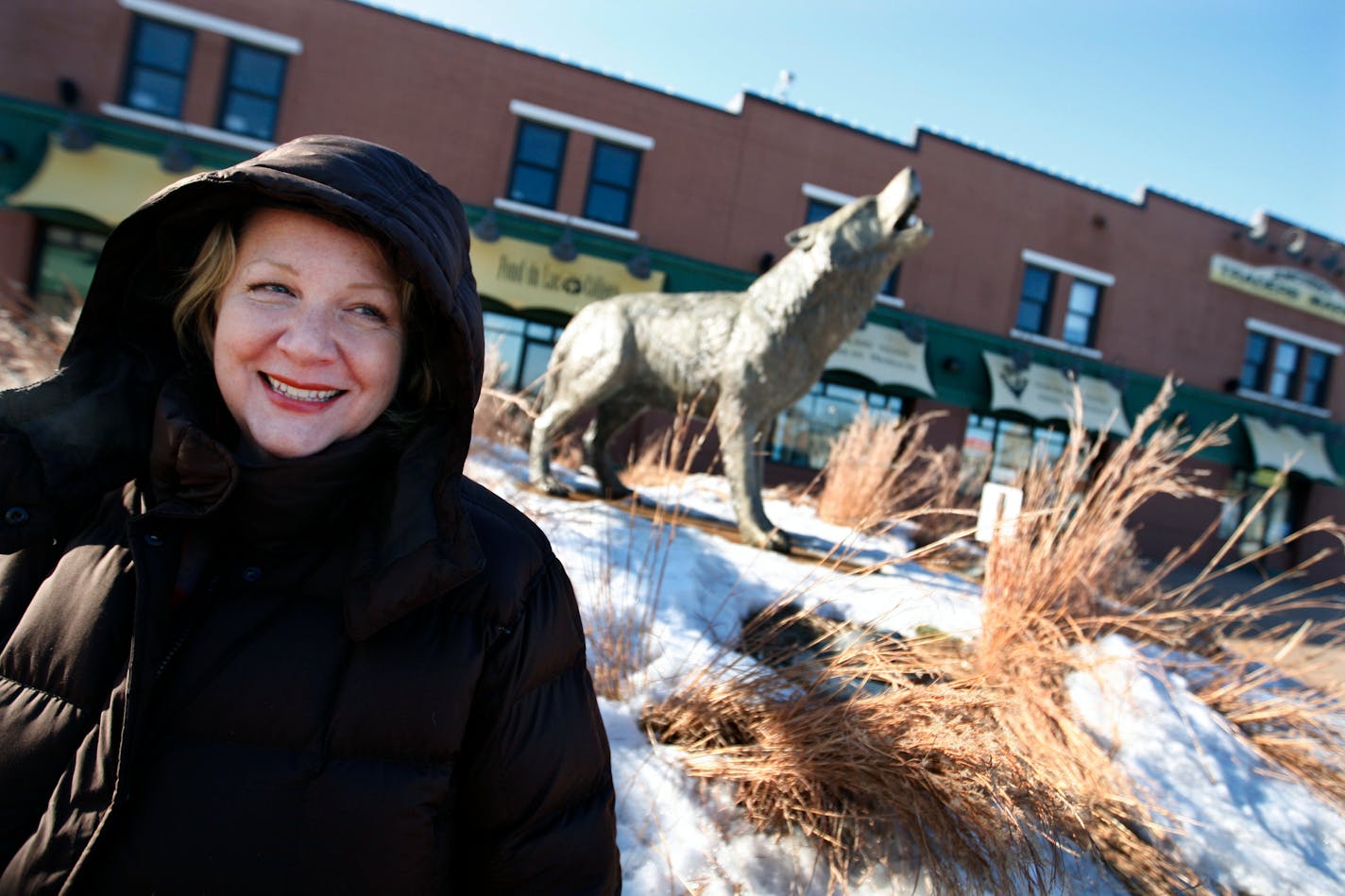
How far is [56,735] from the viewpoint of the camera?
96cm

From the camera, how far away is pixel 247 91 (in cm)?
1022

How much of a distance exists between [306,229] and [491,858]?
1003 mm

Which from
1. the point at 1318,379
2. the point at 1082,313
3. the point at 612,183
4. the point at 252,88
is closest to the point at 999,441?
the point at 1082,313

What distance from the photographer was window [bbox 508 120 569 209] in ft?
36.2

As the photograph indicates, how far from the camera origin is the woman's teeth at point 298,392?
1.12 metres

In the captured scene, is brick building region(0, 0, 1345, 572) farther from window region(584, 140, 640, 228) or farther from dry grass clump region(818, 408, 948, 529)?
dry grass clump region(818, 408, 948, 529)

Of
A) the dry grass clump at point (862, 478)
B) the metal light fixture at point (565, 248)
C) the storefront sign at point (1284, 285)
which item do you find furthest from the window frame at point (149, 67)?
the storefront sign at point (1284, 285)

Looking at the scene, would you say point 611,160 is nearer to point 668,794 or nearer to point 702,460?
point 702,460

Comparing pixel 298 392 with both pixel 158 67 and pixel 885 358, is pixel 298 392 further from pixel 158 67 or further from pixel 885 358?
pixel 158 67

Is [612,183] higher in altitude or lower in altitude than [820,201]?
lower

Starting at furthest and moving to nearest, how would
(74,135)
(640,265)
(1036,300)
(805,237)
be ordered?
(1036,300)
(640,265)
(74,135)
(805,237)

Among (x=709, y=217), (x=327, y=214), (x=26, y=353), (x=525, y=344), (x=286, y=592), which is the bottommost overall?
(x=286, y=592)

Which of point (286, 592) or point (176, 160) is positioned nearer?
point (286, 592)

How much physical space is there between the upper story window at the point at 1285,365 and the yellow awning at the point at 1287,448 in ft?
2.40
